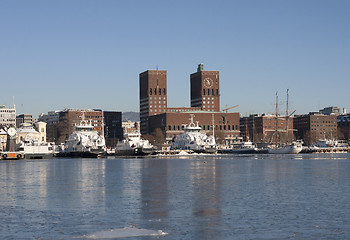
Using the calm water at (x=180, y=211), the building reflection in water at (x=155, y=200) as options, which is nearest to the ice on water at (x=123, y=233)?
the calm water at (x=180, y=211)

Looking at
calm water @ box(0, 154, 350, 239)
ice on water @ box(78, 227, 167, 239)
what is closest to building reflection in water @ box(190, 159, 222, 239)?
calm water @ box(0, 154, 350, 239)

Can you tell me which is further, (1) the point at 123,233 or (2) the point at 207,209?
(2) the point at 207,209

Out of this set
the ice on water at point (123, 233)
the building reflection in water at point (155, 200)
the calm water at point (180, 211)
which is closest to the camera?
the ice on water at point (123, 233)

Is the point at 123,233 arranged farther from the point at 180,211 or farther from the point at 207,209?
the point at 207,209

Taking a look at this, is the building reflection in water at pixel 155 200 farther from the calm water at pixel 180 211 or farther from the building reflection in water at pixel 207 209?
the building reflection in water at pixel 207 209

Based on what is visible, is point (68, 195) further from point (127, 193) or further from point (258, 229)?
point (258, 229)

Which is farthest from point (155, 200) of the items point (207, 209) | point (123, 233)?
point (123, 233)

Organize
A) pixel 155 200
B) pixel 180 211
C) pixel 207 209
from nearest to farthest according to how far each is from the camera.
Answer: pixel 180 211 → pixel 207 209 → pixel 155 200

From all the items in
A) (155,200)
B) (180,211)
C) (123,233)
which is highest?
(155,200)

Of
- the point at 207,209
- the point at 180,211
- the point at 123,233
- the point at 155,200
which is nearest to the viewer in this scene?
the point at 123,233

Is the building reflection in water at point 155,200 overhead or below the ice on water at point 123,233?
overhead

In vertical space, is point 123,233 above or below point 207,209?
below

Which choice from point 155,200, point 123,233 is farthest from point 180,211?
point 123,233

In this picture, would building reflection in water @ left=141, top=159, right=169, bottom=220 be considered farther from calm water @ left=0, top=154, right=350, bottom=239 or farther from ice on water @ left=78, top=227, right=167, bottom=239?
ice on water @ left=78, top=227, right=167, bottom=239
